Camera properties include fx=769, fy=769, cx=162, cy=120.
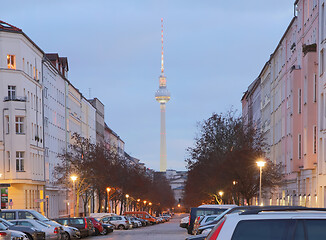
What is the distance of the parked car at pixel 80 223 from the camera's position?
4872 cm

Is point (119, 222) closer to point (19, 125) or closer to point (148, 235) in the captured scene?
point (19, 125)

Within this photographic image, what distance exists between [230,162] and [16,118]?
21422 millimetres

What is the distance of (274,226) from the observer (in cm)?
896

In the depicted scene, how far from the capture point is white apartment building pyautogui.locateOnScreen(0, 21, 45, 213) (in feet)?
244

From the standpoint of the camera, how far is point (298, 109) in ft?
205

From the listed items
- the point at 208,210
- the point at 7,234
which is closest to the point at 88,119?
the point at 208,210

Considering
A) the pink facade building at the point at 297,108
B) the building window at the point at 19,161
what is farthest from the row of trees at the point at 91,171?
the pink facade building at the point at 297,108

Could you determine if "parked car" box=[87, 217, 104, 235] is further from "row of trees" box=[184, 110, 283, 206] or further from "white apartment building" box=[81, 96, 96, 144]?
"white apartment building" box=[81, 96, 96, 144]

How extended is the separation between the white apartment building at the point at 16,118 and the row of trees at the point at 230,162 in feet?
59.0

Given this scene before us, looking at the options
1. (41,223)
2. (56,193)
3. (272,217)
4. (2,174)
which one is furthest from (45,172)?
(272,217)

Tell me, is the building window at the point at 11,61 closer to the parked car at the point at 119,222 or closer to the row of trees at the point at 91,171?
the row of trees at the point at 91,171

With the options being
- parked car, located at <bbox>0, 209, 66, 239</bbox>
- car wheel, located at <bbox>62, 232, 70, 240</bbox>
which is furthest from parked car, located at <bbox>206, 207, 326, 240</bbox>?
car wheel, located at <bbox>62, 232, 70, 240</bbox>

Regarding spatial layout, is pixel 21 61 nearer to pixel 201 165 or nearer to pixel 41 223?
pixel 201 165

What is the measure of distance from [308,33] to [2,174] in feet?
106
